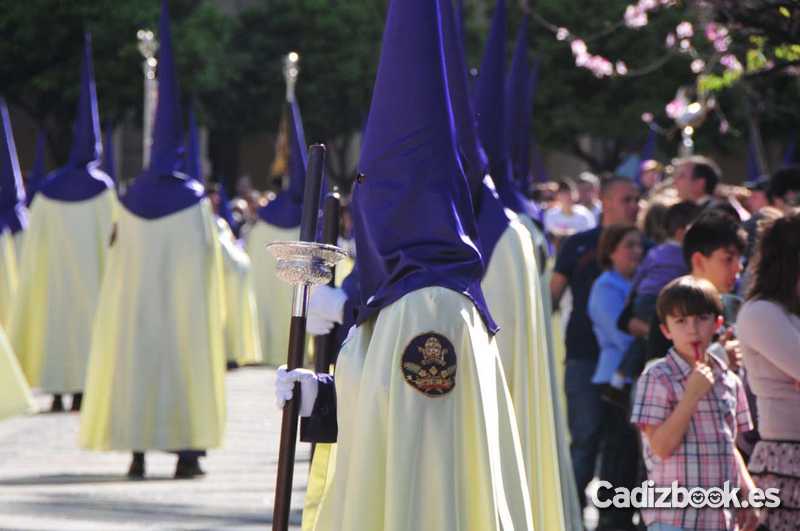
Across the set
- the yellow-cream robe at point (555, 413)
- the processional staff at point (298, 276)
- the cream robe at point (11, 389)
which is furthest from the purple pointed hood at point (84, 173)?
the processional staff at point (298, 276)

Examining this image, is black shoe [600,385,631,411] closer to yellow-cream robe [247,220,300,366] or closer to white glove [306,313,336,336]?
white glove [306,313,336,336]

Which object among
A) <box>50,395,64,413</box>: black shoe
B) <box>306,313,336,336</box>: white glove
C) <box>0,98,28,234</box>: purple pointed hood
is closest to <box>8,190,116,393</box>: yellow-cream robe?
<box>50,395,64,413</box>: black shoe

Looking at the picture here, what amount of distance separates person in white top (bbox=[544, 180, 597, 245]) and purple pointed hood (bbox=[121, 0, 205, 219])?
15.4 ft

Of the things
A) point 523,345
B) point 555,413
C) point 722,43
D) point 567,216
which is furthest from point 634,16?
point 567,216

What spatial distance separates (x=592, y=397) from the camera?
10125 mm

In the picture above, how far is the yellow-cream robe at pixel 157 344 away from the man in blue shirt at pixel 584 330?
2858mm

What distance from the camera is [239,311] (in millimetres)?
21203

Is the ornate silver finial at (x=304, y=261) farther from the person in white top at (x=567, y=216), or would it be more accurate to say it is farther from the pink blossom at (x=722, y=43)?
the person in white top at (x=567, y=216)

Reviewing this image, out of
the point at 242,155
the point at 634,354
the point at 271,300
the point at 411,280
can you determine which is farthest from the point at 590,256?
the point at 242,155

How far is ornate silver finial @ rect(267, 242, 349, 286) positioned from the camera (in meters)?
5.35

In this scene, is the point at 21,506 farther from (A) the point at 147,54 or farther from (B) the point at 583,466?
(A) the point at 147,54

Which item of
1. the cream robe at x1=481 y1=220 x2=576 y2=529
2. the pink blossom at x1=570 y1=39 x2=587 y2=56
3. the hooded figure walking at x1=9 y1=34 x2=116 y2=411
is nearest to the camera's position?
the cream robe at x1=481 y1=220 x2=576 y2=529

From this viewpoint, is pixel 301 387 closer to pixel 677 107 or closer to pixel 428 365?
pixel 428 365

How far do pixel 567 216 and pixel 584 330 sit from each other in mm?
6828
